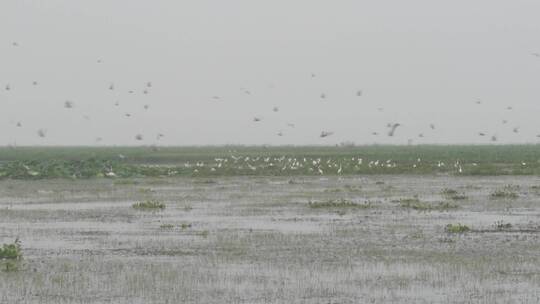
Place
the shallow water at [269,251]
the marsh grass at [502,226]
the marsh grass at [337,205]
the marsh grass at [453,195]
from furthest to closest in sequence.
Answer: the marsh grass at [453,195] → the marsh grass at [337,205] → the marsh grass at [502,226] → the shallow water at [269,251]

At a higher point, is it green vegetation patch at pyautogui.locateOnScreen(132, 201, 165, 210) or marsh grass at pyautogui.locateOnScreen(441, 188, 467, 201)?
marsh grass at pyautogui.locateOnScreen(441, 188, 467, 201)

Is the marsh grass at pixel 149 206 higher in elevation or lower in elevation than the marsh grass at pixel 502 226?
higher

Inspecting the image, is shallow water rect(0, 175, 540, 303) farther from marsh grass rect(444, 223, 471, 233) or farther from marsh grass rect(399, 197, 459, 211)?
marsh grass rect(399, 197, 459, 211)

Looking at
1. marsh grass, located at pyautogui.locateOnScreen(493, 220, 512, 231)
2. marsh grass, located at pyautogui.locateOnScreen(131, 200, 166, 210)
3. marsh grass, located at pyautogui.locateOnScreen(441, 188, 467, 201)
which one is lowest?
marsh grass, located at pyautogui.locateOnScreen(493, 220, 512, 231)

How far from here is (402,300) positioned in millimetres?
14430

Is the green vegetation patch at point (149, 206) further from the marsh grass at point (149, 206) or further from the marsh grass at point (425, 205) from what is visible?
the marsh grass at point (425, 205)

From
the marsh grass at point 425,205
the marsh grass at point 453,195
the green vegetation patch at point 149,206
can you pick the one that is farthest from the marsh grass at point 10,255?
the marsh grass at point 453,195

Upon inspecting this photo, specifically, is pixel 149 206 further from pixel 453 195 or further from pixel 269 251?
pixel 269 251

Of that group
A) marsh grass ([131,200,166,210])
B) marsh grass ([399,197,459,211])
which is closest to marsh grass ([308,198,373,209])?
marsh grass ([399,197,459,211])

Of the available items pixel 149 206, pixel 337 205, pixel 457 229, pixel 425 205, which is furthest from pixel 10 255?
pixel 425 205

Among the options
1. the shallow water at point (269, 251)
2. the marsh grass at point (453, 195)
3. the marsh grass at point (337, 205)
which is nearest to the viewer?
the shallow water at point (269, 251)

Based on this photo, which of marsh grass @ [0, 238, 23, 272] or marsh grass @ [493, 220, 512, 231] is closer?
marsh grass @ [0, 238, 23, 272]

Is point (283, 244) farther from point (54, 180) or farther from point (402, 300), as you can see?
point (54, 180)

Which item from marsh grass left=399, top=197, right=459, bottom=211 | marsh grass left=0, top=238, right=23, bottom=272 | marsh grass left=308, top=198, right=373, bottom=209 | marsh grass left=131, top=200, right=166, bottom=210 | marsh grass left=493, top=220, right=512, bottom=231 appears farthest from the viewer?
marsh grass left=131, top=200, right=166, bottom=210
